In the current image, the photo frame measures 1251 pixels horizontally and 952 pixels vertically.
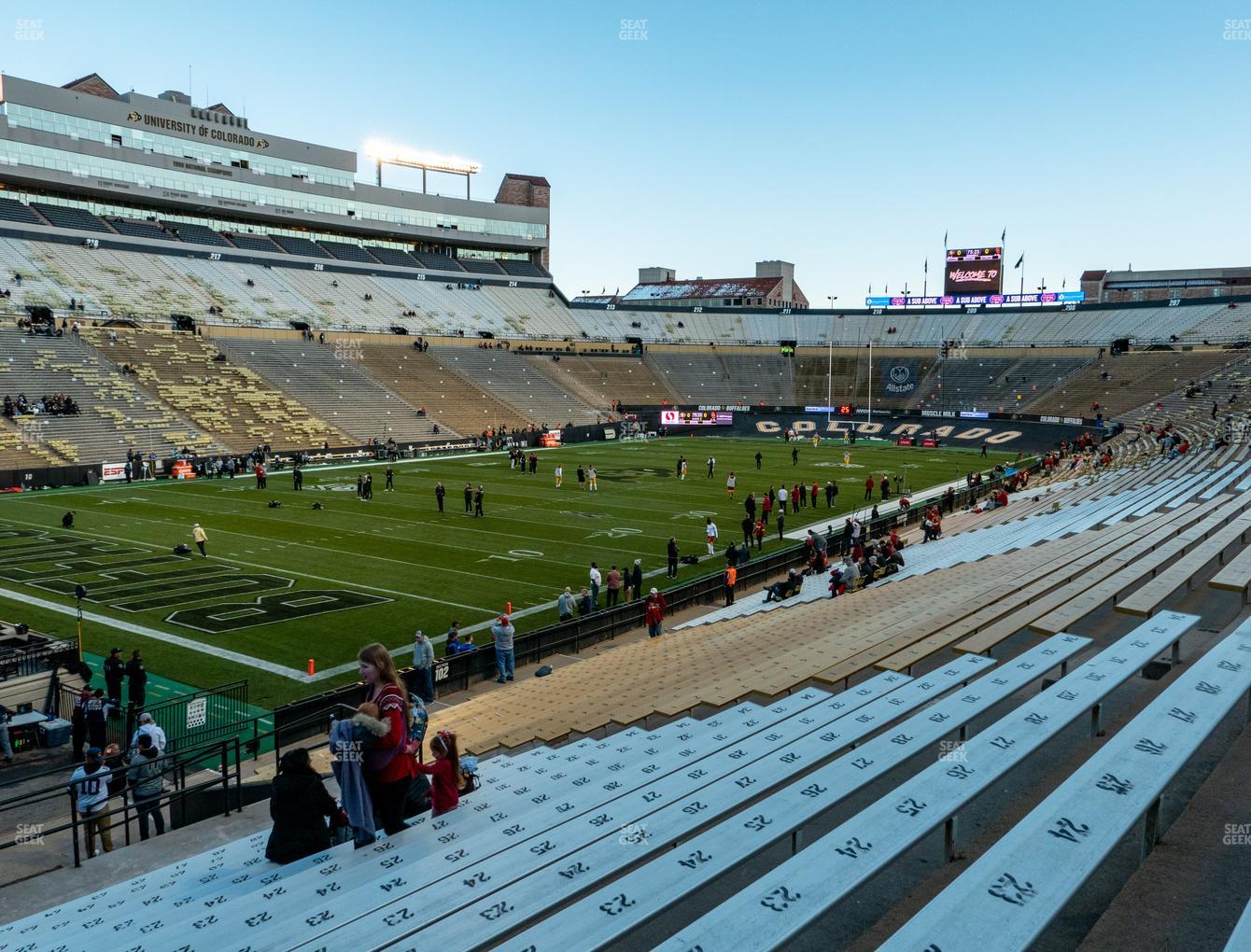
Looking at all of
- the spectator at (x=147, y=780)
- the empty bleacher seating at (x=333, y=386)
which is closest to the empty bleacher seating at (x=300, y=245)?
the empty bleacher seating at (x=333, y=386)

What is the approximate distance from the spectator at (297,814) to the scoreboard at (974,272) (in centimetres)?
8892

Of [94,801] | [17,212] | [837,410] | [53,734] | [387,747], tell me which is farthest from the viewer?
[837,410]

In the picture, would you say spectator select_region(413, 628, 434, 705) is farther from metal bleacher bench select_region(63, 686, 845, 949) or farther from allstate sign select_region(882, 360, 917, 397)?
allstate sign select_region(882, 360, 917, 397)

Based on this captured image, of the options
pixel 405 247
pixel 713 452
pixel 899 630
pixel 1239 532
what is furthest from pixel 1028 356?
pixel 899 630

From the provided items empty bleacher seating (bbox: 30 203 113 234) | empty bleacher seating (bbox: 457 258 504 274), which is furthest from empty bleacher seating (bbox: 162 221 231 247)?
empty bleacher seating (bbox: 457 258 504 274)

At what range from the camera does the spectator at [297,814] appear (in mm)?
5766

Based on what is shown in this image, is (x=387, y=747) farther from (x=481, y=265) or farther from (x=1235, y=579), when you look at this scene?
(x=481, y=265)

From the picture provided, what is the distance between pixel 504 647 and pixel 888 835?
11.1 m

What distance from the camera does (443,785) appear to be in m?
6.23

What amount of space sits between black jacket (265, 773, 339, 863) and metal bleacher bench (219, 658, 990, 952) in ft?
1.99

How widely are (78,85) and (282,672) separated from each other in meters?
84.1

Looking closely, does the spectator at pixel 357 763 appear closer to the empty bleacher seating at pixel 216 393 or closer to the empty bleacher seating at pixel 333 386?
the empty bleacher seating at pixel 216 393

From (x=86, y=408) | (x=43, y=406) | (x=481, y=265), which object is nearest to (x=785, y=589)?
(x=43, y=406)

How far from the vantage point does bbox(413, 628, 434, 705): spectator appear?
13.9 metres
